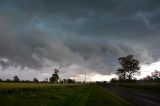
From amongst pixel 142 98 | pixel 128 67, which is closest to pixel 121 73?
pixel 128 67

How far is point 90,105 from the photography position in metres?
25.4

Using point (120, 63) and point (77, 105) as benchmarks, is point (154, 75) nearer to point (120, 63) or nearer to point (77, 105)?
point (120, 63)

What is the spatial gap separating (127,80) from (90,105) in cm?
13034

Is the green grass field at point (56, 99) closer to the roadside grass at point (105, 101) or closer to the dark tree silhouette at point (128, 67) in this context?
the roadside grass at point (105, 101)

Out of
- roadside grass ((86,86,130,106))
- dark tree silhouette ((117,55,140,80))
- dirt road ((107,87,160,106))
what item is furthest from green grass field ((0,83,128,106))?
dark tree silhouette ((117,55,140,80))

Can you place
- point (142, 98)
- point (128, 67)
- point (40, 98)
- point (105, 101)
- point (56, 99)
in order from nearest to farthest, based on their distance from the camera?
1. point (105, 101)
2. point (56, 99)
3. point (40, 98)
4. point (142, 98)
5. point (128, 67)

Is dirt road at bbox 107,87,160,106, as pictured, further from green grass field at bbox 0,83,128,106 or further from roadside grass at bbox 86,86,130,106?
green grass field at bbox 0,83,128,106

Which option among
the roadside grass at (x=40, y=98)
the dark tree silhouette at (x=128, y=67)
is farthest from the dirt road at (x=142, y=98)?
the dark tree silhouette at (x=128, y=67)

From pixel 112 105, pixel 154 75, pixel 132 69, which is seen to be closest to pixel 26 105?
pixel 112 105

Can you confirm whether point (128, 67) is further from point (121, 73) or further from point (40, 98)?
point (40, 98)

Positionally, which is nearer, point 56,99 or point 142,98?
point 56,99

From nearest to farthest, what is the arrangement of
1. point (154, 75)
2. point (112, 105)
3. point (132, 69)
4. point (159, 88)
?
point (112, 105)
point (159, 88)
point (132, 69)
point (154, 75)

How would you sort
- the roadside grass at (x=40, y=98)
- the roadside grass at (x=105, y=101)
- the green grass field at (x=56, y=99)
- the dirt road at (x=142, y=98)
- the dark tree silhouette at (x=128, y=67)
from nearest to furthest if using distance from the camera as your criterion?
the roadside grass at (x=40, y=98) < the green grass field at (x=56, y=99) < the roadside grass at (x=105, y=101) < the dirt road at (x=142, y=98) < the dark tree silhouette at (x=128, y=67)

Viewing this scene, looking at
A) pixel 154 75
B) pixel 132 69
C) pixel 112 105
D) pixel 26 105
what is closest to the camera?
pixel 26 105
